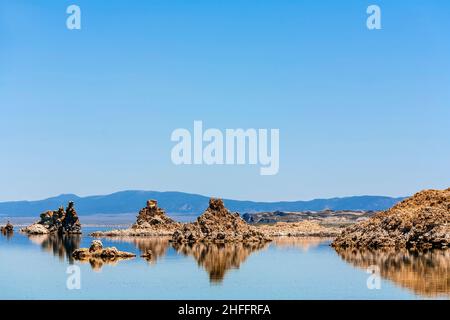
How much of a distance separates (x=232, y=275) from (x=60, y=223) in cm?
8708

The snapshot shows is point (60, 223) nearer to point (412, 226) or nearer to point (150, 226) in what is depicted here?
point (150, 226)

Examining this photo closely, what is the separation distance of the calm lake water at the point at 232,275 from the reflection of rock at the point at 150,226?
44443 mm

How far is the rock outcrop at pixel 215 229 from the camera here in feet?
337

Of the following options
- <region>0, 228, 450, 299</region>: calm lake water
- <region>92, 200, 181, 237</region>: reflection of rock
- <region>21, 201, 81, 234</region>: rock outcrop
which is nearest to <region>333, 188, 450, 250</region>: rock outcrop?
<region>0, 228, 450, 299</region>: calm lake water

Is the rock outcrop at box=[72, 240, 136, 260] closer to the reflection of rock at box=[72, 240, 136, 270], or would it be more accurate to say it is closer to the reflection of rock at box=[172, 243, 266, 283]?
the reflection of rock at box=[72, 240, 136, 270]

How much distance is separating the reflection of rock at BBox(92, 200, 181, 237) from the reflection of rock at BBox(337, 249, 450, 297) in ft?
167

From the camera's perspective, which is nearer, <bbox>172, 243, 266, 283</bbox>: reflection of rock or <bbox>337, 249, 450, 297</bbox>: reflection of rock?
<bbox>337, 249, 450, 297</bbox>: reflection of rock

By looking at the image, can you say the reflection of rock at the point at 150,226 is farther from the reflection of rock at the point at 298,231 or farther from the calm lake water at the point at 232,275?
the calm lake water at the point at 232,275

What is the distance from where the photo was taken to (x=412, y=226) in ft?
271

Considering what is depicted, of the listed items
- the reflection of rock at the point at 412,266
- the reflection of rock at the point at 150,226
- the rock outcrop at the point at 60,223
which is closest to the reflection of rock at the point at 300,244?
the reflection of rock at the point at 412,266

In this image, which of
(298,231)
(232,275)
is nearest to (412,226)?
(232,275)

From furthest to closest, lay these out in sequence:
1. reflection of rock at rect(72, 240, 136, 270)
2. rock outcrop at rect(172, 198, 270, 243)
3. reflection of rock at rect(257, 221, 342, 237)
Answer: reflection of rock at rect(257, 221, 342, 237) < rock outcrop at rect(172, 198, 270, 243) < reflection of rock at rect(72, 240, 136, 270)

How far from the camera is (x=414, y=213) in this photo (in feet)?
272

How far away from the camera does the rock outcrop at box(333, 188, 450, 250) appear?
7994 centimetres
